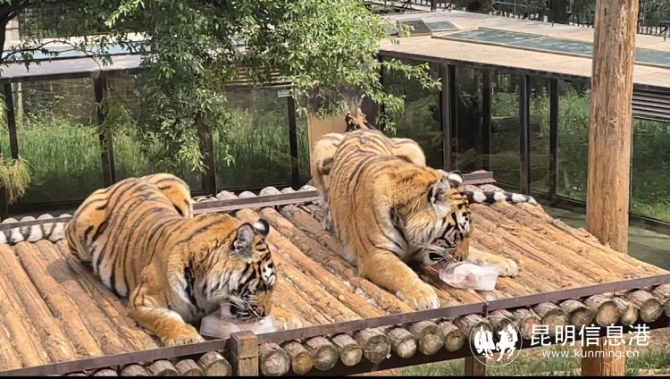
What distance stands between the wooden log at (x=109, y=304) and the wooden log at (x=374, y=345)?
2.74 ft

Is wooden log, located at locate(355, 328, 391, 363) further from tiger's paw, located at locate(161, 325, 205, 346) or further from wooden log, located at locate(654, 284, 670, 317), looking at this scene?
wooden log, located at locate(654, 284, 670, 317)

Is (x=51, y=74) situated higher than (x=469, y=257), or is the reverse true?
(x=51, y=74)

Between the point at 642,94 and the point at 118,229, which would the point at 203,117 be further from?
the point at 642,94

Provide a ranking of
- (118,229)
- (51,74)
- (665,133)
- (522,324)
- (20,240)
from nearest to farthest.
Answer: (522,324) → (118,229) → (20,240) → (665,133) → (51,74)

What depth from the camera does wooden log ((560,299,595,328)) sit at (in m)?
4.51

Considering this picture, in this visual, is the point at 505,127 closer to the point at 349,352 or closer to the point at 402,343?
the point at 402,343

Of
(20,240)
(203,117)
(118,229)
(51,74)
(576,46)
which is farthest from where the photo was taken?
(576,46)

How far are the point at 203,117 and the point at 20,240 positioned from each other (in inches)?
75.3

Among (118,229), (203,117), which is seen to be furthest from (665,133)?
(118,229)

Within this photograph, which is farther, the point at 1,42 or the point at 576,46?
the point at 576,46

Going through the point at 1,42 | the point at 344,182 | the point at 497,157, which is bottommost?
the point at 497,157

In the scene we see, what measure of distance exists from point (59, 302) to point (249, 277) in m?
1.11

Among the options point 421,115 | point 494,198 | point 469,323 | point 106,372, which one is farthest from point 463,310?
point 421,115

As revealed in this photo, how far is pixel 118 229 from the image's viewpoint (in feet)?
15.8
